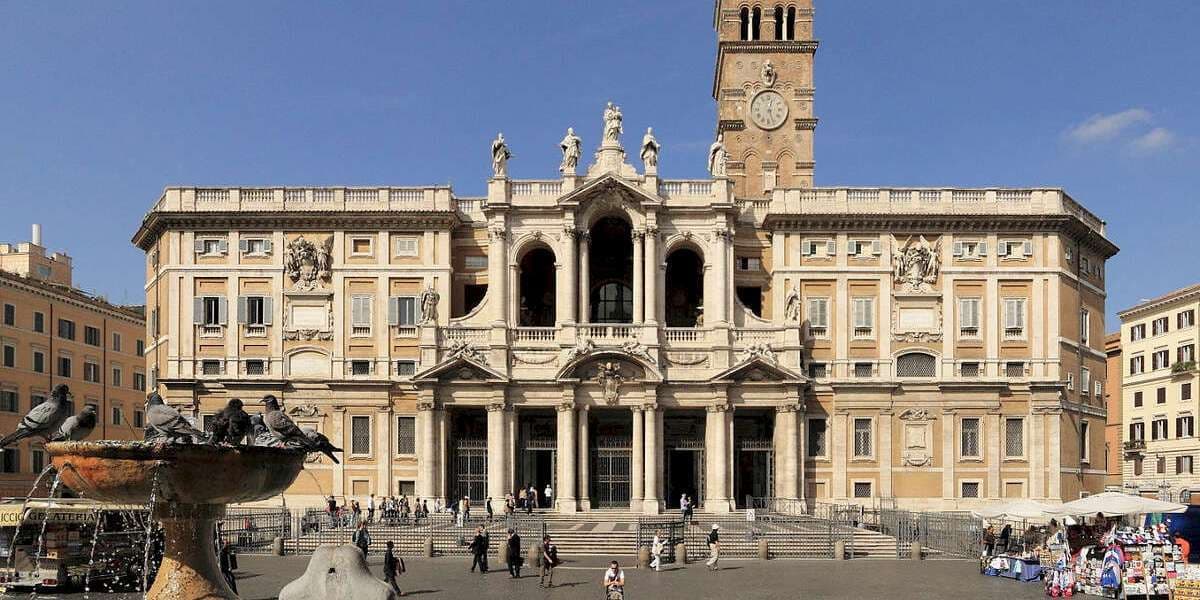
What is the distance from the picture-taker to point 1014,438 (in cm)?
5347

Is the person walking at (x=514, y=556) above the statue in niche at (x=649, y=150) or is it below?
below

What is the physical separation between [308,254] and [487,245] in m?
7.92

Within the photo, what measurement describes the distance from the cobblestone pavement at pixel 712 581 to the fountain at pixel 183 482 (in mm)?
10461

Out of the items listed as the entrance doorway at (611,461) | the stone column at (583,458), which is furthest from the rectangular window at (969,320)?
the stone column at (583,458)

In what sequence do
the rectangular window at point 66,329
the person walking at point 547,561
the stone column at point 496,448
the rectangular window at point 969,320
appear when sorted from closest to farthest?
the person walking at point 547,561
the stone column at point 496,448
the rectangular window at point 969,320
the rectangular window at point 66,329

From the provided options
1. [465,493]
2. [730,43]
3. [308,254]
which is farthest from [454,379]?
[730,43]

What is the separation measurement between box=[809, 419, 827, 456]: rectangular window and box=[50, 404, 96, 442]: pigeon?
130 ft

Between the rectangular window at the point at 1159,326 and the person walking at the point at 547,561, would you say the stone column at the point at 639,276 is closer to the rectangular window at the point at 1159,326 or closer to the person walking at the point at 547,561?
the person walking at the point at 547,561

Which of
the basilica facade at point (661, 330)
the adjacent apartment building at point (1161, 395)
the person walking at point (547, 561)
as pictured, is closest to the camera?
the person walking at point (547, 561)

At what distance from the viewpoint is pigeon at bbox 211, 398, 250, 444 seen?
15898mm

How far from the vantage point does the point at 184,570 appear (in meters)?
16.2

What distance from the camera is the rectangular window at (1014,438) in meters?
53.3

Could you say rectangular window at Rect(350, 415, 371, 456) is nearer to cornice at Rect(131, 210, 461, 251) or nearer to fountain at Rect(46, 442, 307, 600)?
cornice at Rect(131, 210, 461, 251)

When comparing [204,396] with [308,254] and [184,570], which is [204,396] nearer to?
[308,254]
